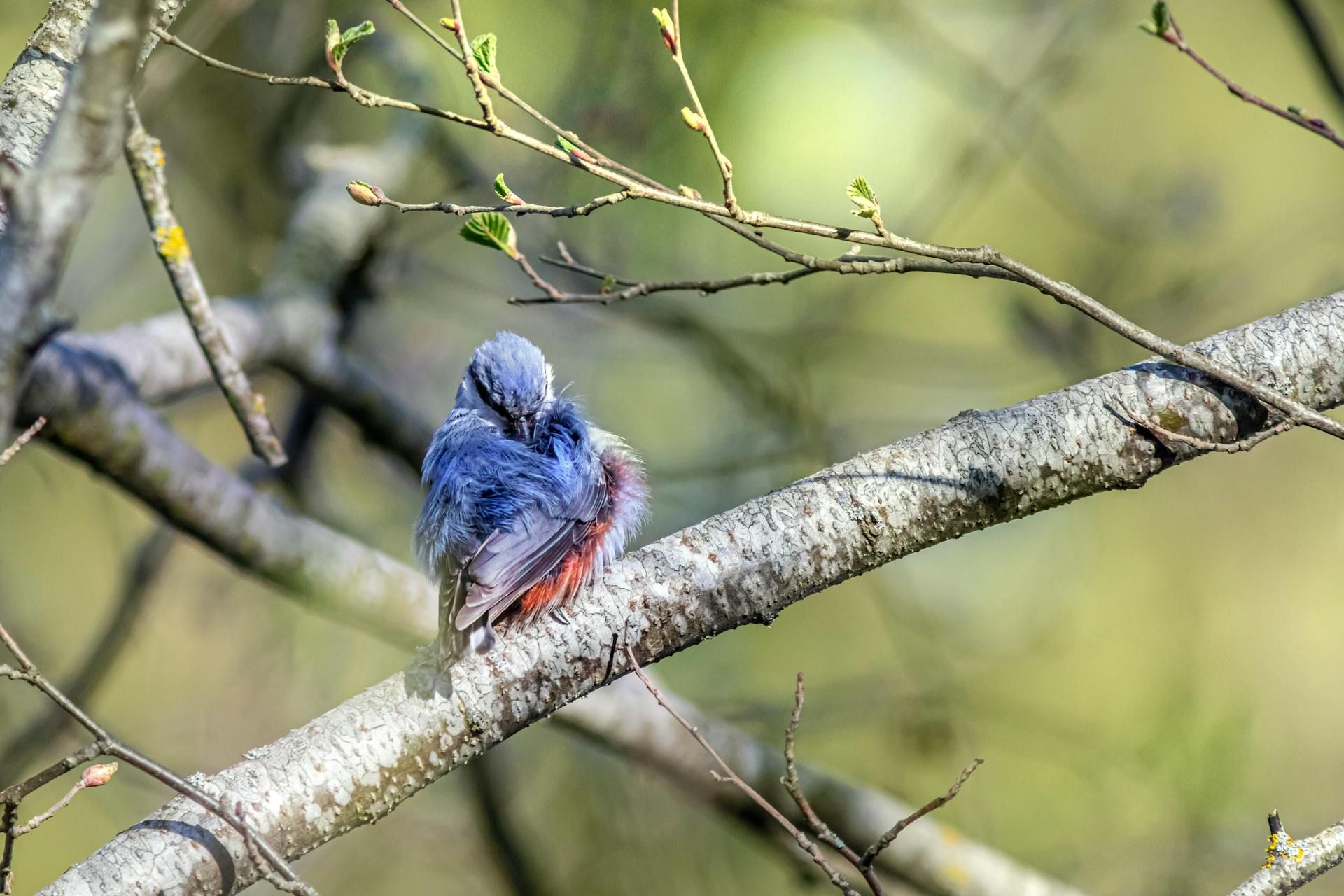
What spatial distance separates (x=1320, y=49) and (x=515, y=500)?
2.65 metres

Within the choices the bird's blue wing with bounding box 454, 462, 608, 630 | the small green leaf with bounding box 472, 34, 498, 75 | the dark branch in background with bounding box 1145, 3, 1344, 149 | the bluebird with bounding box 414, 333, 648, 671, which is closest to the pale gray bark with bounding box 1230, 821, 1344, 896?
the dark branch in background with bounding box 1145, 3, 1344, 149

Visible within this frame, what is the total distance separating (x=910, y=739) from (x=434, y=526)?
2755 mm

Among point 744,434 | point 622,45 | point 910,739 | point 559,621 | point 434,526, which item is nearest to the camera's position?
point 559,621

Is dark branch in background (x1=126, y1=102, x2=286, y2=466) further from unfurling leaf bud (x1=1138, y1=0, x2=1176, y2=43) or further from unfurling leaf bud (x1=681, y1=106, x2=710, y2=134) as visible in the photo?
unfurling leaf bud (x1=1138, y1=0, x2=1176, y2=43)

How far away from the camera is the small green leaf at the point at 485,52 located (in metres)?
1.55

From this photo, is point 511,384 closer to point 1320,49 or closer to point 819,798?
point 819,798

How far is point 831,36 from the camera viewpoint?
521cm

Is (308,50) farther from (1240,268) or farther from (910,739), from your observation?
(1240,268)

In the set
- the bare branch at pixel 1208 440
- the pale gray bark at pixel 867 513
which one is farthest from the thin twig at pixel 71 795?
the bare branch at pixel 1208 440

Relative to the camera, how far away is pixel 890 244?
148 cm

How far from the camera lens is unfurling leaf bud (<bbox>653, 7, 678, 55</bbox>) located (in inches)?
61.9

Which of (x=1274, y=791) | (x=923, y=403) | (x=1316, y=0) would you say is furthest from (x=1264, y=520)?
(x=1316, y=0)

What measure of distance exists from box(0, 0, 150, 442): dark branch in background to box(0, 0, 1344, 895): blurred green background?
319 cm

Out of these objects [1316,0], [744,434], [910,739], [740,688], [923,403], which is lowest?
[910,739]
